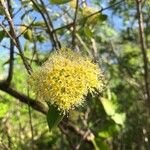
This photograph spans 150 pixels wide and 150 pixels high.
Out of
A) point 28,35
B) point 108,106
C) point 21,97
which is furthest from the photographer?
point 108,106

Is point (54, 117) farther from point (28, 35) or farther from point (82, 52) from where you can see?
point (28, 35)

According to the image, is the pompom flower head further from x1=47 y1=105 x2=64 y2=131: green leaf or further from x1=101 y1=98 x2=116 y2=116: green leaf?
x1=101 y1=98 x2=116 y2=116: green leaf

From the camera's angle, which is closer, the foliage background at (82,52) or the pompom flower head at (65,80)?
the pompom flower head at (65,80)

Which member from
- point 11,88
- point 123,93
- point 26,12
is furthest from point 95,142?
point 123,93

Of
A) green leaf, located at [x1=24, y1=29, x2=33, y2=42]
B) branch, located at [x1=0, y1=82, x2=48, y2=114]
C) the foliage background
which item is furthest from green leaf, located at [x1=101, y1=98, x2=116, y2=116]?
green leaf, located at [x1=24, y1=29, x2=33, y2=42]

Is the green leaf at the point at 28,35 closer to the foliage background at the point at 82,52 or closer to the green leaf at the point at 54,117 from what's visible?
the foliage background at the point at 82,52

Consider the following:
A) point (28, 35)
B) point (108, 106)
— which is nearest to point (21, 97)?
point (28, 35)

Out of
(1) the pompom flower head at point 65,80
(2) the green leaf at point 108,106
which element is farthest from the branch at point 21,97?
(1) the pompom flower head at point 65,80
